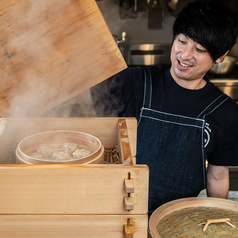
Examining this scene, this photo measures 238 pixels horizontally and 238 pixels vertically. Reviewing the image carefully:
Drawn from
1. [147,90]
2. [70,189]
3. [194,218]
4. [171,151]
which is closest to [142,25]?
[147,90]

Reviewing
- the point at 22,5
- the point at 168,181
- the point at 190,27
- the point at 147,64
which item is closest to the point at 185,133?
the point at 168,181

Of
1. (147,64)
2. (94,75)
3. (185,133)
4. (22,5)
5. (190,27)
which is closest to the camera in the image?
(22,5)

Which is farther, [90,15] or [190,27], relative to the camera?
[190,27]

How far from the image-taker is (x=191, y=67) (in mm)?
1648

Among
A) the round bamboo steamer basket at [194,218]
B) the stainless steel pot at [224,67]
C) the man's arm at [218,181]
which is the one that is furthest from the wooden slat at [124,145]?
the stainless steel pot at [224,67]

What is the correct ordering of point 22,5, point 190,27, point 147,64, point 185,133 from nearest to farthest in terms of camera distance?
point 22,5
point 190,27
point 185,133
point 147,64

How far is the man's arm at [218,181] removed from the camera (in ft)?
5.79

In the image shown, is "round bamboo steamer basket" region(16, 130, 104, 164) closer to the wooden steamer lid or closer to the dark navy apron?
the wooden steamer lid

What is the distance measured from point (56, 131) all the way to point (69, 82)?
0.23m

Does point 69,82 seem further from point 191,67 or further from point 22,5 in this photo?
point 191,67

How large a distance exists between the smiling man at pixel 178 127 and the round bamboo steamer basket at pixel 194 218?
0.48 metres

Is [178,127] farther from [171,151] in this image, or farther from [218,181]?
[218,181]

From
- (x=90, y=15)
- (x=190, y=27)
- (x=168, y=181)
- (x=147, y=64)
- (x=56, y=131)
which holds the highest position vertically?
(x=90, y=15)

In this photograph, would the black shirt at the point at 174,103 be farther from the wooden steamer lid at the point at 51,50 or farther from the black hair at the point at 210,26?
the wooden steamer lid at the point at 51,50
